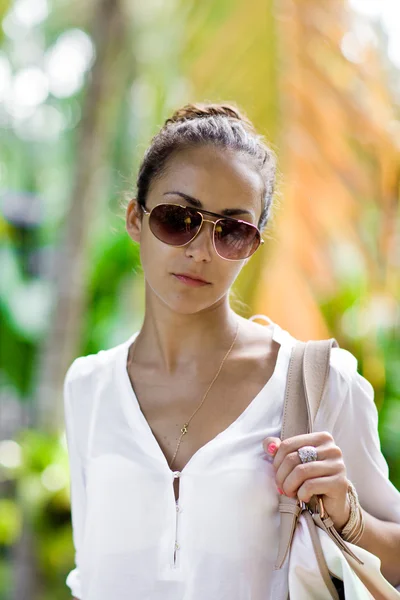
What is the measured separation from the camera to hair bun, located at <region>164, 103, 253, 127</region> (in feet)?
6.06

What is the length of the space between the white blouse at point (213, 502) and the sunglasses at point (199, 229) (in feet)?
0.84

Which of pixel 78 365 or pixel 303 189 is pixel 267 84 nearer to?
pixel 303 189

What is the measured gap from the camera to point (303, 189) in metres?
3.11

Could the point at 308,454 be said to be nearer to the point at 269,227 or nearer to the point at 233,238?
the point at 233,238

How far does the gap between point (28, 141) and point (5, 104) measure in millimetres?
7432

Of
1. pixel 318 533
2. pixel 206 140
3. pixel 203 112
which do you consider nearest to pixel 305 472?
pixel 318 533

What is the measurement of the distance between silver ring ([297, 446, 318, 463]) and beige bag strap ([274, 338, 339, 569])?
0.23ft

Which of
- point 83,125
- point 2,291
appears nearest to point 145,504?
point 83,125

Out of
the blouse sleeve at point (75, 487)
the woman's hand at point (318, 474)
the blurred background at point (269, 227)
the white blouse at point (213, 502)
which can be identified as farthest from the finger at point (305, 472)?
the blurred background at point (269, 227)

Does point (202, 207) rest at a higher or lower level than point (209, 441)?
higher

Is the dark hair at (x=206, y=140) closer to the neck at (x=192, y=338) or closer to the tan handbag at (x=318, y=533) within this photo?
the neck at (x=192, y=338)

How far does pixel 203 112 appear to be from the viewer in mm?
1847

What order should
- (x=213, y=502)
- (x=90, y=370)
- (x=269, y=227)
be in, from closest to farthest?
(x=213, y=502) → (x=90, y=370) → (x=269, y=227)

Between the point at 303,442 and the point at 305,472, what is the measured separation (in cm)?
6
